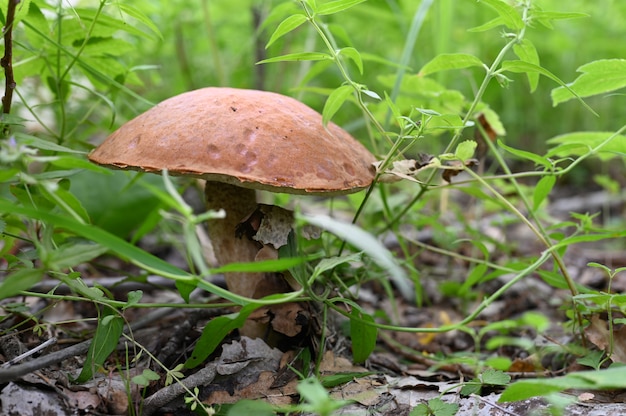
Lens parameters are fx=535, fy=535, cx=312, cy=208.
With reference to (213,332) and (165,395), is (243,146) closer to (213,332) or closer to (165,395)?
(213,332)

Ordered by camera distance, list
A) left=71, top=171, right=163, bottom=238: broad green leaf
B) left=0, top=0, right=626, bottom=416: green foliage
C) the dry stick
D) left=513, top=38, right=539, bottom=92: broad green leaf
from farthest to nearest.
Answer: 1. left=71, top=171, right=163, bottom=238: broad green leaf
2. left=513, top=38, right=539, bottom=92: broad green leaf
3. the dry stick
4. left=0, top=0, right=626, bottom=416: green foliage

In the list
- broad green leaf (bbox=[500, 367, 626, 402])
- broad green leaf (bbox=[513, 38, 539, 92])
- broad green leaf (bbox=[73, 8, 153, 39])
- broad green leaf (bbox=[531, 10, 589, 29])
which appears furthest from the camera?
broad green leaf (bbox=[73, 8, 153, 39])

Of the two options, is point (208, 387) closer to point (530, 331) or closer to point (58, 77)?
point (58, 77)

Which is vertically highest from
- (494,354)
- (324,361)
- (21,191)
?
(21,191)


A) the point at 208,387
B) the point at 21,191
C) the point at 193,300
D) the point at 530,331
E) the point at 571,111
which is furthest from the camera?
the point at 571,111

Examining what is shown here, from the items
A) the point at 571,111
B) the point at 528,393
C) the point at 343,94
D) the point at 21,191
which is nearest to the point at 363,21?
the point at 571,111

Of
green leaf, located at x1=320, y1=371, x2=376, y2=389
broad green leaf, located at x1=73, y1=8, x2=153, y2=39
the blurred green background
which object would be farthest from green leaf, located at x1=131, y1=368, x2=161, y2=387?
the blurred green background

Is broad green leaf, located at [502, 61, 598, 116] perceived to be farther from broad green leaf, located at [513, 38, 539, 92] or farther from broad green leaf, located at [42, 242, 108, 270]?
broad green leaf, located at [42, 242, 108, 270]
